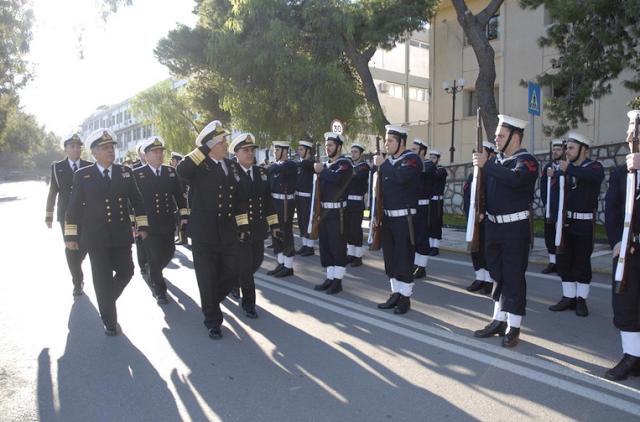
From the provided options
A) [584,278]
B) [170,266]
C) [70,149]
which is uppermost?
[70,149]

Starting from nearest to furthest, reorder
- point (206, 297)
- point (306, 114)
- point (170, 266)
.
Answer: point (206, 297) → point (170, 266) → point (306, 114)

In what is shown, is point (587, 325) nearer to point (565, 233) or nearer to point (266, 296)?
point (565, 233)

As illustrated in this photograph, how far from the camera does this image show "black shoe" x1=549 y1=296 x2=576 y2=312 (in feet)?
19.8

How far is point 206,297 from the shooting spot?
5309 mm

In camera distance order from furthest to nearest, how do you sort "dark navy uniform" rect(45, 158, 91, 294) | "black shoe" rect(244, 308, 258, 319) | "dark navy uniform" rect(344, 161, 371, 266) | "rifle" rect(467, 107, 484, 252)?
1. "dark navy uniform" rect(344, 161, 371, 266)
2. "dark navy uniform" rect(45, 158, 91, 294)
3. "black shoe" rect(244, 308, 258, 319)
4. "rifle" rect(467, 107, 484, 252)

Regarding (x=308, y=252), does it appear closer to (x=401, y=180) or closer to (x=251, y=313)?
(x=251, y=313)

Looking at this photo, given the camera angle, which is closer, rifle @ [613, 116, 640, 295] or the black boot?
rifle @ [613, 116, 640, 295]

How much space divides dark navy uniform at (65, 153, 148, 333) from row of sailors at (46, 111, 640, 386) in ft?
0.03

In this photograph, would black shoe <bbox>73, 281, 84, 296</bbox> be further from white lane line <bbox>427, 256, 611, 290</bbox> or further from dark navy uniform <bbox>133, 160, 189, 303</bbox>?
white lane line <bbox>427, 256, 611, 290</bbox>

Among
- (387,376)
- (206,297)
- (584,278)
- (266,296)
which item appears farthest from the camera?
(266,296)

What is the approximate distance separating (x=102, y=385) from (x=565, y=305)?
502 centimetres

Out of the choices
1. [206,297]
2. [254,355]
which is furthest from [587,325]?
[206,297]

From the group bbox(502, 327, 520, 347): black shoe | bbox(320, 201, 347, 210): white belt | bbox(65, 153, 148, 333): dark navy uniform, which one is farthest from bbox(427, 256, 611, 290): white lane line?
bbox(65, 153, 148, 333): dark navy uniform

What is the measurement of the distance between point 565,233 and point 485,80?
370 inches
